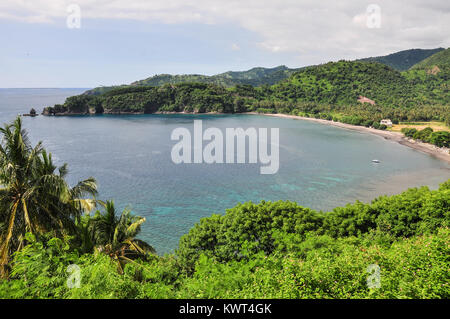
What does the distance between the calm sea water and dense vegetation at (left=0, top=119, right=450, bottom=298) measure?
49.2 feet

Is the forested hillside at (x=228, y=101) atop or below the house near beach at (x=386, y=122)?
atop

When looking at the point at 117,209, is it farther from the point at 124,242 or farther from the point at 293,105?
the point at 293,105

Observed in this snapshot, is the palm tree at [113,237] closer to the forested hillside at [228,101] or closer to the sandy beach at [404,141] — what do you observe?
the sandy beach at [404,141]

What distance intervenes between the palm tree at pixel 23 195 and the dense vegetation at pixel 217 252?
1.8 inches

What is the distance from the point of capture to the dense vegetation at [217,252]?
873 cm

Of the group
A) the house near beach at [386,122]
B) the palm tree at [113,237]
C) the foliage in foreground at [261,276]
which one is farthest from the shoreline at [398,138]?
the palm tree at [113,237]

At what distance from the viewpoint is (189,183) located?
55.2 m

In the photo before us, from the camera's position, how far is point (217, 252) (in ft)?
66.9

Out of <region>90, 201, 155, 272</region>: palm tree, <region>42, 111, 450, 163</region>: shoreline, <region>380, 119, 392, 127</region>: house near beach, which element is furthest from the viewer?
<region>380, 119, 392, 127</region>: house near beach

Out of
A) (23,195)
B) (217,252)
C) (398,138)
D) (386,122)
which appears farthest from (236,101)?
(23,195)

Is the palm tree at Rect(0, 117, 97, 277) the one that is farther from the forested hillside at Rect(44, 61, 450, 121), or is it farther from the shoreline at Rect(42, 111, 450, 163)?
the forested hillside at Rect(44, 61, 450, 121)

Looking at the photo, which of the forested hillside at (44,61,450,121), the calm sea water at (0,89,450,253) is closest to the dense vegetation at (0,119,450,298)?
the calm sea water at (0,89,450,253)

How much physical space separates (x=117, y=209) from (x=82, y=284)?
3529 cm

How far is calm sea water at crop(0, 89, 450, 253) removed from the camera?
146 feet
